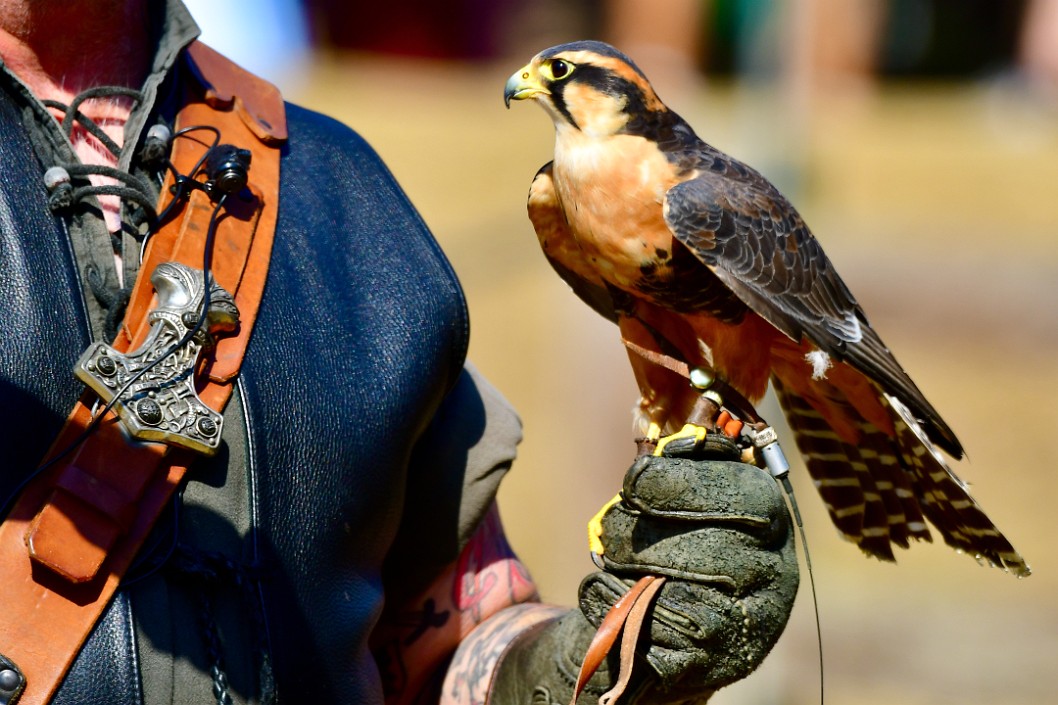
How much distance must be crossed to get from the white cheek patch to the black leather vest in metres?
0.71

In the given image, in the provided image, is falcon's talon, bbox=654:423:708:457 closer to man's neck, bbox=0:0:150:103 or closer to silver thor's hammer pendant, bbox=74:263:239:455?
silver thor's hammer pendant, bbox=74:263:239:455

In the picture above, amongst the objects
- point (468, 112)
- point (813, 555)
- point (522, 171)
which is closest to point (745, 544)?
point (813, 555)

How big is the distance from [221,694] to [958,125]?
9901 mm

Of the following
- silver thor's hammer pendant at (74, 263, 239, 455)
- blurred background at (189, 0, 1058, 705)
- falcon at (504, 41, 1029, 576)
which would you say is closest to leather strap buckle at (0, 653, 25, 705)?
silver thor's hammer pendant at (74, 263, 239, 455)

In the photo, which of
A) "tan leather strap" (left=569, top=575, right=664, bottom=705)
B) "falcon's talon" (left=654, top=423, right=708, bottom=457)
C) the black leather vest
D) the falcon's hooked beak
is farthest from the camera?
the falcon's hooked beak

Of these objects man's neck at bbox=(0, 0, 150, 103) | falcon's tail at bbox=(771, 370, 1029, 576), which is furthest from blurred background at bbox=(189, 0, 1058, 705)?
man's neck at bbox=(0, 0, 150, 103)

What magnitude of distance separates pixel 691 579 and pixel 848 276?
7.13m

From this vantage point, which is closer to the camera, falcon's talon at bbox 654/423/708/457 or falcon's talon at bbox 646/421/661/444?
falcon's talon at bbox 654/423/708/457

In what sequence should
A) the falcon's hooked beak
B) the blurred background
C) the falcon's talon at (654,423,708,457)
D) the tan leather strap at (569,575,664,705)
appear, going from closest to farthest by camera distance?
the tan leather strap at (569,575,664,705)
the falcon's talon at (654,423,708,457)
the falcon's hooked beak
the blurred background

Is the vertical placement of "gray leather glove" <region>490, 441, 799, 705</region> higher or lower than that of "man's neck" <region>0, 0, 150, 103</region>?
lower

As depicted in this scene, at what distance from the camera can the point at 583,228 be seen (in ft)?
8.14

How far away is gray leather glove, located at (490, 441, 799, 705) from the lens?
87.1 inches

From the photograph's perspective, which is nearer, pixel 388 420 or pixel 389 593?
pixel 388 420

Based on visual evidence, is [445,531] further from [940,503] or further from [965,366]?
[965,366]
